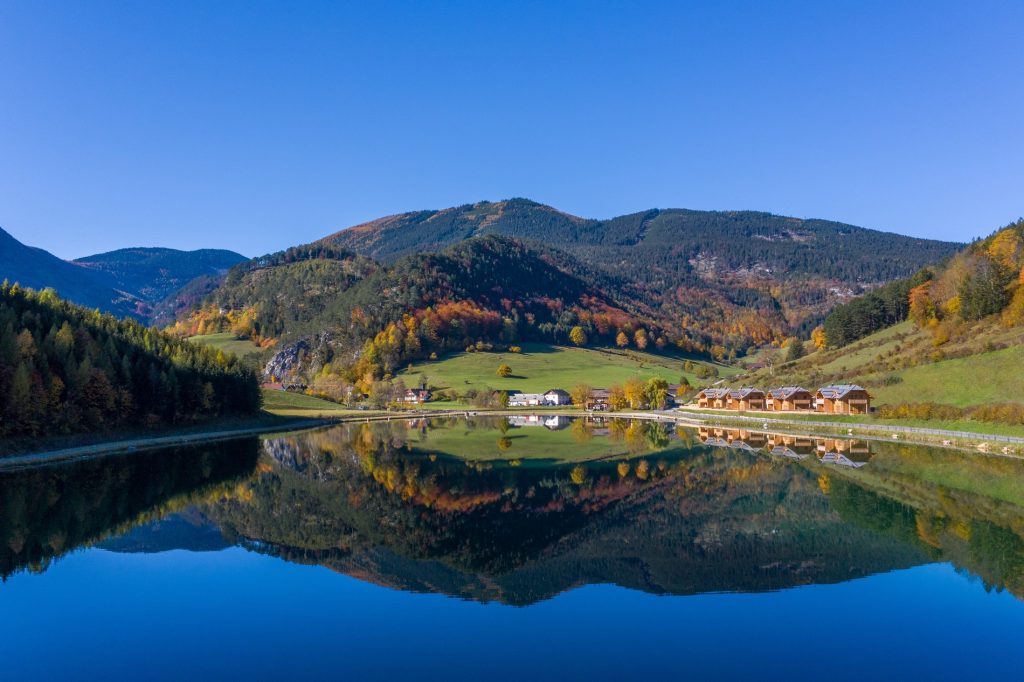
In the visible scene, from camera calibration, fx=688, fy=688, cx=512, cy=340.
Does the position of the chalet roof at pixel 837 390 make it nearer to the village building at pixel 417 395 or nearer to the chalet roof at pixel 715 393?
the chalet roof at pixel 715 393

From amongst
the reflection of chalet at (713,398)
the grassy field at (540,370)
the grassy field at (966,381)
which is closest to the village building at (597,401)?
the grassy field at (540,370)

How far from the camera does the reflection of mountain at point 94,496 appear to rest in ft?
79.9

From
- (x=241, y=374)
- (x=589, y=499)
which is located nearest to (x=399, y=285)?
(x=241, y=374)

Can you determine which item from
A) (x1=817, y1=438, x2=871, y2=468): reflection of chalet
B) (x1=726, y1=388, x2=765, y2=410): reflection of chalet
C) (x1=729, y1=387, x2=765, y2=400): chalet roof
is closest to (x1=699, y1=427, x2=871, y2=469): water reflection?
(x1=817, y1=438, x2=871, y2=468): reflection of chalet

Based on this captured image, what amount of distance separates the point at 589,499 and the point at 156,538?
63.2ft

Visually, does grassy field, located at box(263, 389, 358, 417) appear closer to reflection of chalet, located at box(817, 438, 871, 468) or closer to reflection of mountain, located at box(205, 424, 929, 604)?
reflection of mountain, located at box(205, 424, 929, 604)

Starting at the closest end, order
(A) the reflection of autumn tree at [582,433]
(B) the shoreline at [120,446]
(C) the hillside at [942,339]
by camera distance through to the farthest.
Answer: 1. (B) the shoreline at [120,446]
2. (C) the hillside at [942,339]
3. (A) the reflection of autumn tree at [582,433]

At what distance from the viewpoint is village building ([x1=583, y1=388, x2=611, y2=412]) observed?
461 ft

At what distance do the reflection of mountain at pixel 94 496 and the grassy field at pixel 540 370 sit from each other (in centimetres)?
9803

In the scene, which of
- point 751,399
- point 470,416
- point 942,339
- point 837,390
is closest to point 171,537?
point 837,390

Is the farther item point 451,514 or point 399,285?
point 399,285

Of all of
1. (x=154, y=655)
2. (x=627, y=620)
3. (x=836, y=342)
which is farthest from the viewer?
(x=836, y=342)

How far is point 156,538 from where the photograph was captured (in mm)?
26109

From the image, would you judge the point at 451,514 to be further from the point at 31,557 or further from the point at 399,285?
the point at 399,285
